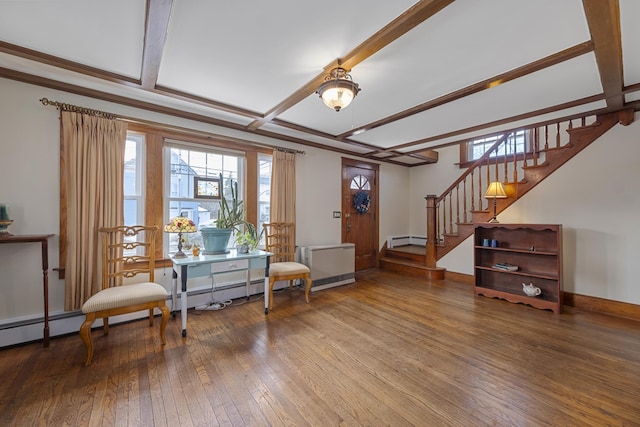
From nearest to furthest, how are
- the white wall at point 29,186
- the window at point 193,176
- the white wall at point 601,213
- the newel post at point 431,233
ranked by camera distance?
1. the white wall at point 29,186
2. the white wall at point 601,213
3. the window at point 193,176
4. the newel post at point 431,233

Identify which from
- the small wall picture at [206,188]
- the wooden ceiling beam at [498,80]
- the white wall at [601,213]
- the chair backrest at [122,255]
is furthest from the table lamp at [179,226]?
the white wall at [601,213]

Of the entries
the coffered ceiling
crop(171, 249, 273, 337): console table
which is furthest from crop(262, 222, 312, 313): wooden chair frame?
the coffered ceiling

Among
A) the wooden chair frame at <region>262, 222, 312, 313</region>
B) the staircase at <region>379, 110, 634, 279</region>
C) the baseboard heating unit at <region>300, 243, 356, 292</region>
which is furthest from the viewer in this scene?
the baseboard heating unit at <region>300, 243, 356, 292</region>

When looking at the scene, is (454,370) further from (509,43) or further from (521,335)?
(509,43)

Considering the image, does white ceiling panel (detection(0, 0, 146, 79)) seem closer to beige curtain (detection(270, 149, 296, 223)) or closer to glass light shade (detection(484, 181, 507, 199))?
beige curtain (detection(270, 149, 296, 223))

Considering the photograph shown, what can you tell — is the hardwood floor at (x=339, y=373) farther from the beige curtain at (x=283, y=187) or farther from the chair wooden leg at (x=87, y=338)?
the beige curtain at (x=283, y=187)

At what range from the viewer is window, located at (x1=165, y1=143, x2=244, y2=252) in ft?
10.6

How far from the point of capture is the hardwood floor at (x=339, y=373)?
5.15 feet

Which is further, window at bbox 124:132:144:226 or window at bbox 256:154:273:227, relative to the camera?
window at bbox 256:154:273:227

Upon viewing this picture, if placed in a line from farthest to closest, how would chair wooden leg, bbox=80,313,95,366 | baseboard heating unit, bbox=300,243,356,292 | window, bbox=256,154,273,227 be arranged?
baseboard heating unit, bbox=300,243,356,292, window, bbox=256,154,273,227, chair wooden leg, bbox=80,313,95,366

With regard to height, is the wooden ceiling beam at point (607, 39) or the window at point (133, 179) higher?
the wooden ceiling beam at point (607, 39)

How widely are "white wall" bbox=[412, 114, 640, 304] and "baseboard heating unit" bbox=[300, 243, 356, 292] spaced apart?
9.48 ft

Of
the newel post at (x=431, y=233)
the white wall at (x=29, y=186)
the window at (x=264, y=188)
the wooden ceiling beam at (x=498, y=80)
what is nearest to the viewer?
the wooden ceiling beam at (x=498, y=80)

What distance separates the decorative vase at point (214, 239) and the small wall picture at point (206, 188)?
1.91ft
